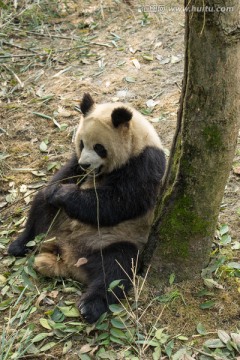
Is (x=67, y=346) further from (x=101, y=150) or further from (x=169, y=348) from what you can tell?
(x=101, y=150)

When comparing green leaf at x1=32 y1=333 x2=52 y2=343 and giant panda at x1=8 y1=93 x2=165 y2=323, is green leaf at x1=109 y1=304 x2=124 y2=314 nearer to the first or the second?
giant panda at x1=8 y1=93 x2=165 y2=323

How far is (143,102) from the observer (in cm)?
712

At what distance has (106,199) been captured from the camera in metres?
4.67

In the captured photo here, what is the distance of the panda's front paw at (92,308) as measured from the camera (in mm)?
4215

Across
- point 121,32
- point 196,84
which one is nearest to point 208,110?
point 196,84

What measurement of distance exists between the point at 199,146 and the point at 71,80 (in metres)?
3.99

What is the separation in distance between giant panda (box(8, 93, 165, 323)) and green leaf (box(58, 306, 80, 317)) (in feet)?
0.76

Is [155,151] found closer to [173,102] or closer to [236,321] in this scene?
[236,321]

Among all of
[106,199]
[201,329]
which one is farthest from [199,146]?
[201,329]

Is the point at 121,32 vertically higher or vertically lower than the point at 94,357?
higher

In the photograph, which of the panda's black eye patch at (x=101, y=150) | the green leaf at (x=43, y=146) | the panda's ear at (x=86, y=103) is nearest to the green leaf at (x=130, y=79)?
the green leaf at (x=43, y=146)

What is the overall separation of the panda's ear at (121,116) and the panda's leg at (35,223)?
0.98 metres

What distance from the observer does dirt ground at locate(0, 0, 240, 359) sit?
588cm

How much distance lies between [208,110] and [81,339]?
188 cm
